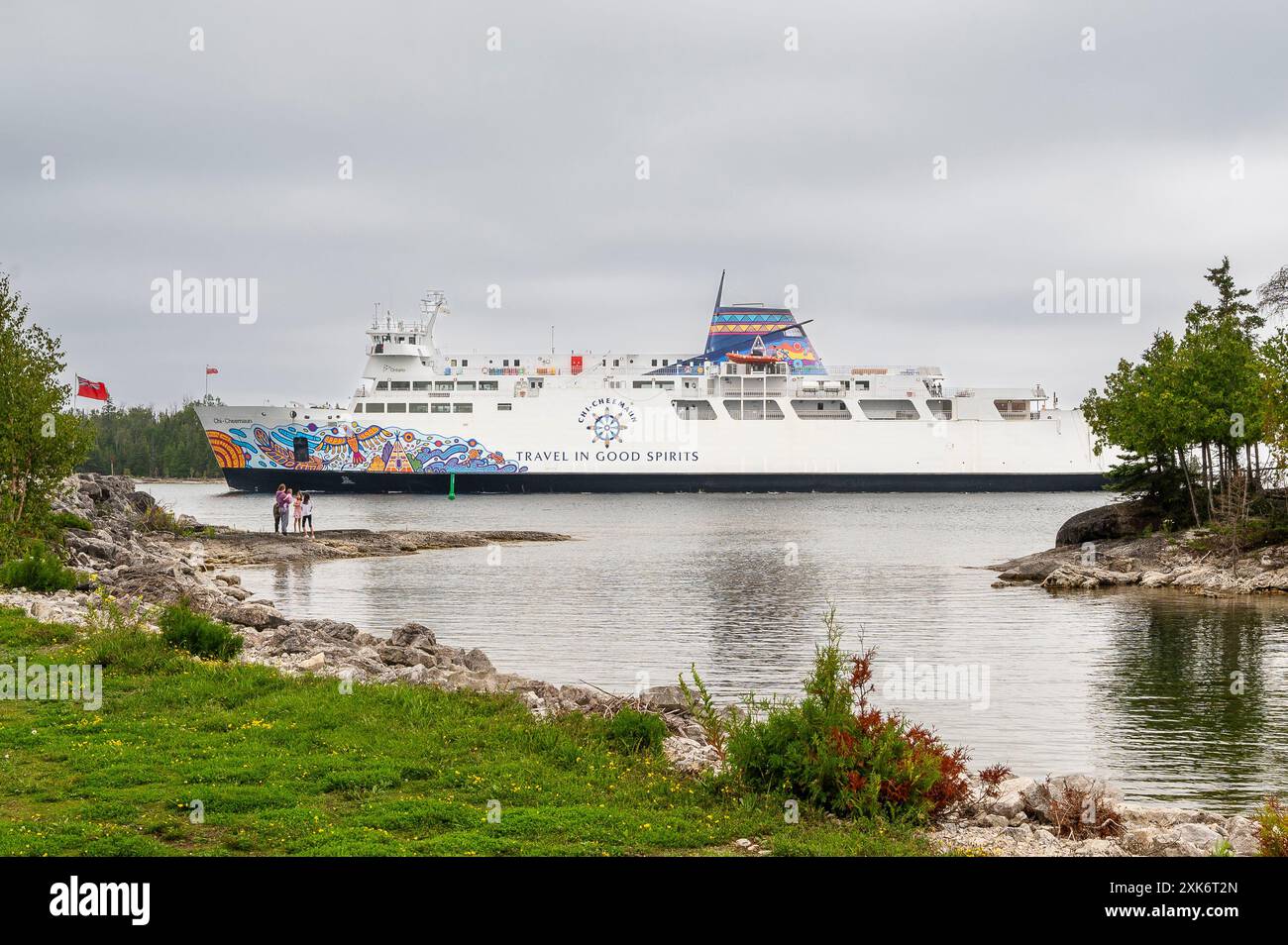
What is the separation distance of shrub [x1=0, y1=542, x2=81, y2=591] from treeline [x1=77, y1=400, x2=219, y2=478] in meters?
109

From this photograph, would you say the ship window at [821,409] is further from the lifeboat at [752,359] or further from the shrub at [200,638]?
the shrub at [200,638]

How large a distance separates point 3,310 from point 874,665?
14170 millimetres

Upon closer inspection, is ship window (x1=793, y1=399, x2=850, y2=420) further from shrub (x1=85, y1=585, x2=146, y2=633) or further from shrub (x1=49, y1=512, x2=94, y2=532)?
shrub (x1=85, y1=585, x2=146, y2=633)

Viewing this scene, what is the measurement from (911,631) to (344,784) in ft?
39.9

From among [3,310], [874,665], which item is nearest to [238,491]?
[3,310]

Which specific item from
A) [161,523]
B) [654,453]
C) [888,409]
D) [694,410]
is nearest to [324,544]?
[161,523]

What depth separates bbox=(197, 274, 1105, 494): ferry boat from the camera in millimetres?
67938

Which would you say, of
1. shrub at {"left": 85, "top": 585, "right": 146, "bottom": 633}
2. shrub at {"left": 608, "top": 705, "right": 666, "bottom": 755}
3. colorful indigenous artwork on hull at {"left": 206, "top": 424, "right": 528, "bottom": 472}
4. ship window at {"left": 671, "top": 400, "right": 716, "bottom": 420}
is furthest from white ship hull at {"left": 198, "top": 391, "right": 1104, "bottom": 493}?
shrub at {"left": 608, "top": 705, "right": 666, "bottom": 755}

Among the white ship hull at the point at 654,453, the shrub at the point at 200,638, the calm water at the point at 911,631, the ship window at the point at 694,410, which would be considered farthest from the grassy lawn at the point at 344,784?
the ship window at the point at 694,410

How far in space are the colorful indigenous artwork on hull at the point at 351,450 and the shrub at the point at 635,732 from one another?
61454 millimetres

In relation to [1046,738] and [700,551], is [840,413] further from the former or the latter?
[1046,738]

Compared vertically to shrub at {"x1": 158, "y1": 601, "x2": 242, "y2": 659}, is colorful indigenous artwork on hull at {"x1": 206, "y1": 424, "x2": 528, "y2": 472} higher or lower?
higher
